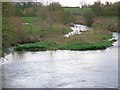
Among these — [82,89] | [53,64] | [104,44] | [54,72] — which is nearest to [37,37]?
[104,44]

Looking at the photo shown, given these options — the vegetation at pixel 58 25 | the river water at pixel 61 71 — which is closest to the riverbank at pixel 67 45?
the vegetation at pixel 58 25

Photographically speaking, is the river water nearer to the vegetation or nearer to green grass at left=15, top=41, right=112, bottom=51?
green grass at left=15, top=41, right=112, bottom=51

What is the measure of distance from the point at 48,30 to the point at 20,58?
286 inches

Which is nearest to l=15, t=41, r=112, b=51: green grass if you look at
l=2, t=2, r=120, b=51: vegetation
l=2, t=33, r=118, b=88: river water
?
l=2, t=2, r=120, b=51: vegetation

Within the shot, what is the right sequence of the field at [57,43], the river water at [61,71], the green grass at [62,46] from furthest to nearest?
1. the field at [57,43]
2. the green grass at [62,46]
3. the river water at [61,71]

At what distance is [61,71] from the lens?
778 centimetres

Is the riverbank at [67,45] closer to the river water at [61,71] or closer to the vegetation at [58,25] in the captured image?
the vegetation at [58,25]

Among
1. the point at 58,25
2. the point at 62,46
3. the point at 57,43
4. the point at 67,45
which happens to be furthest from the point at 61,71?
the point at 58,25

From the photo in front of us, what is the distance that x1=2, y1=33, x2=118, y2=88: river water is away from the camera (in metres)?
6.17

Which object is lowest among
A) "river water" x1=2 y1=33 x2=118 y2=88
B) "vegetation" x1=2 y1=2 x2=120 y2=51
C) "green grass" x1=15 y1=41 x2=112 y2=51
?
"river water" x1=2 y1=33 x2=118 y2=88

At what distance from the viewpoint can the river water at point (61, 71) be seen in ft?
20.2

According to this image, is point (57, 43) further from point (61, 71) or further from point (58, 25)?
point (58, 25)

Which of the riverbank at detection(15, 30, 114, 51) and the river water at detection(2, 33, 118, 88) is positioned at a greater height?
the riverbank at detection(15, 30, 114, 51)

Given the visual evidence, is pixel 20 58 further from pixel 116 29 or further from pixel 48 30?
pixel 116 29
